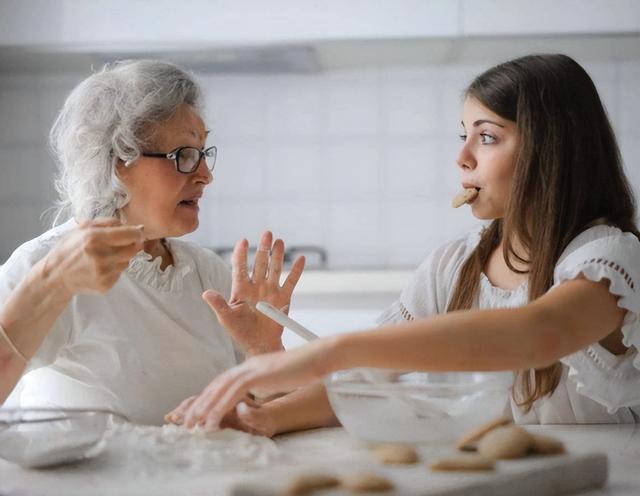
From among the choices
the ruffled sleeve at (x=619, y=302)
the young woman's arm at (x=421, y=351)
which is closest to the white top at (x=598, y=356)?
the ruffled sleeve at (x=619, y=302)

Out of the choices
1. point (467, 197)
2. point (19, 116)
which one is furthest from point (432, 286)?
point (19, 116)

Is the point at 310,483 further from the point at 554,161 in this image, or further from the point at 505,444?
the point at 554,161

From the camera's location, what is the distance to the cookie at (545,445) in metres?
0.61

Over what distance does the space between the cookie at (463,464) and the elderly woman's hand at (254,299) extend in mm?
520

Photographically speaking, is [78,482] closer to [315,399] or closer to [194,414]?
[194,414]

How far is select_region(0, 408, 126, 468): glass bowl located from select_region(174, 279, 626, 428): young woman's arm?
0.09 metres

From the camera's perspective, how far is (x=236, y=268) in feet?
3.63

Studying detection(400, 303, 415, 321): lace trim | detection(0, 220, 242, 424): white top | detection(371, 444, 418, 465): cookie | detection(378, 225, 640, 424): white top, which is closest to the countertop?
detection(371, 444, 418, 465): cookie

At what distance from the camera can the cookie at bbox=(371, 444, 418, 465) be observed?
57 cm

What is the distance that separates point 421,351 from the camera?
66cm

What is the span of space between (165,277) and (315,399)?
18.0 inches

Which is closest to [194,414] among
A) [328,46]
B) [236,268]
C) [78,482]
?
[78,482]

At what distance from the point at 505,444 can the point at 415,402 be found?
7cm

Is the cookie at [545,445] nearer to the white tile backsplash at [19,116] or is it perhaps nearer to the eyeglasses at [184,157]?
the eyeglasses at [184,157]
